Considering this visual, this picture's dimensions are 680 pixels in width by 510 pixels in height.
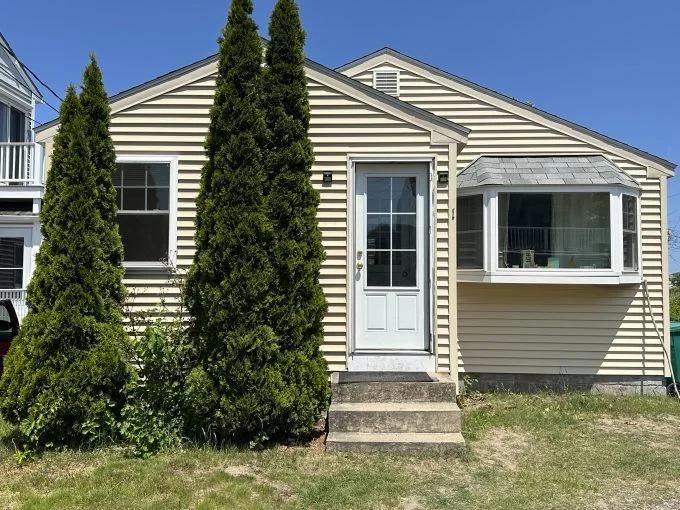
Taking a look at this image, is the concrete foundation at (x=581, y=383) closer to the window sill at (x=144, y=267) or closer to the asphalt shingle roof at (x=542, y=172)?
the asphalt shingle roof at (x=542, y=172)

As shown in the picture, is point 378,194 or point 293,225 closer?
point 293,225

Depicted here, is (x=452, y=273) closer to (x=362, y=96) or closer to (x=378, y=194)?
(x=378, y=194)

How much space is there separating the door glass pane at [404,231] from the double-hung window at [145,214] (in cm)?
253

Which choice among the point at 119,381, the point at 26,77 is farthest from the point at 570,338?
the point at 26,77

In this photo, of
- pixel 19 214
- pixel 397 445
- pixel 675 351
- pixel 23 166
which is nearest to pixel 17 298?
pixel 19 214

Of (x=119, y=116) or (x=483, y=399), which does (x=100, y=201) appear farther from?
(x=483, y=399)

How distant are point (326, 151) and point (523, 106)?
343 centimetres

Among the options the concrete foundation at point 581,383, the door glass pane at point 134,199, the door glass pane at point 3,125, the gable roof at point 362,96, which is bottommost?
the concrete foundation at point 581,383

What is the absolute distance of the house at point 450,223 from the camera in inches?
235

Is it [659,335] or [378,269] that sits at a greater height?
[378,269]

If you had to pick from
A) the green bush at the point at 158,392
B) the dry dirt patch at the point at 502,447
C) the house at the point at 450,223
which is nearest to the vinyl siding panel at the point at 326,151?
the house at the point at 450,223

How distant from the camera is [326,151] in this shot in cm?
604

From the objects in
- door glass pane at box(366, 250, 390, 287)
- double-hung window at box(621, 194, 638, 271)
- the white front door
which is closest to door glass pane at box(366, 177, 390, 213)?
the white front door

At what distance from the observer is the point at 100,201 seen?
15.9 ft
